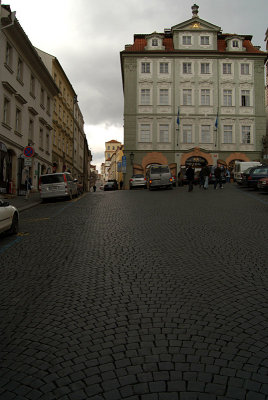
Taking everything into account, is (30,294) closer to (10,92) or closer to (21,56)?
(10,92)

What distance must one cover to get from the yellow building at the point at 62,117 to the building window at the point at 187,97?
1479 cm

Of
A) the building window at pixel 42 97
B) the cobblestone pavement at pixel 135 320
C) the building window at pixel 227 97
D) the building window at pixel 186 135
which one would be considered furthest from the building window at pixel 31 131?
the building window at pixel 227 97

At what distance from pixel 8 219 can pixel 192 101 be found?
1530 inches

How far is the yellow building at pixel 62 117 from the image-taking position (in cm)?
3812

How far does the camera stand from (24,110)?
88.4 feet

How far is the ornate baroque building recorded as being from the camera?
143 ft

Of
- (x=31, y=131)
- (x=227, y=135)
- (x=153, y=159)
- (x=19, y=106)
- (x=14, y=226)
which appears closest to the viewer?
(x=14, y=226)

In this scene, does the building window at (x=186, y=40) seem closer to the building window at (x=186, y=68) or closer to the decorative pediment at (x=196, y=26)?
the decorative pediment at (x=196, y=26)

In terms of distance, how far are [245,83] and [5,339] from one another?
153ft

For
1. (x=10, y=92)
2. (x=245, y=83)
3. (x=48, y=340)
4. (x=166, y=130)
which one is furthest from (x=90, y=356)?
(x=245, y=83)

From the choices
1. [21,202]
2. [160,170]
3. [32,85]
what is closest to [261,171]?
[160,170]

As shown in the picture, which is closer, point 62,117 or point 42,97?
point 42,97

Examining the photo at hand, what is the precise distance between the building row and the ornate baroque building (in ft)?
32.3

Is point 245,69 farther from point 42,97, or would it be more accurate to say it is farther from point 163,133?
point 42,97
